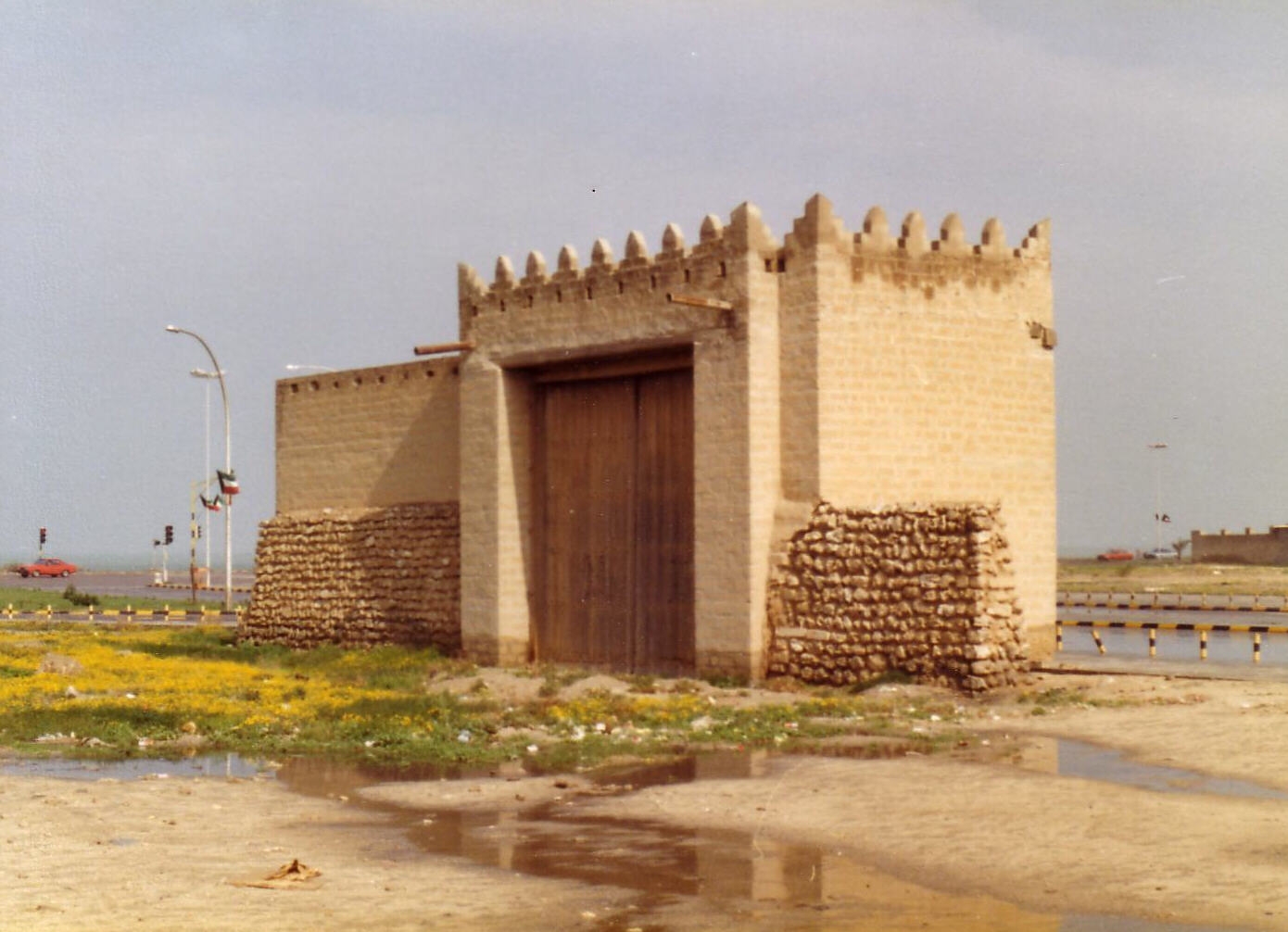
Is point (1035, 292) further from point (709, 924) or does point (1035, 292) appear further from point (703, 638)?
point (709, 924)

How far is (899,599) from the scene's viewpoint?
1911 cm

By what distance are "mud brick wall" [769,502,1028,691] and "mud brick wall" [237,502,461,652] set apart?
7.14 m

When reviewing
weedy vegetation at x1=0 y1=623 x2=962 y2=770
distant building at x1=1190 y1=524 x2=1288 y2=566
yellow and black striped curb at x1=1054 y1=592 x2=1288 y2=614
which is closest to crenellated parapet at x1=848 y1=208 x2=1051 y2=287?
weedy vegetation at x1=0 y1=623 x2=962 y2=770

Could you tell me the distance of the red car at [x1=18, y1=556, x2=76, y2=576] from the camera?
8731cm

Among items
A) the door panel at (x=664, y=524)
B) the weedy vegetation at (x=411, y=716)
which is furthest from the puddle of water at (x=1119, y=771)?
the door panel at (x=664, y=524)

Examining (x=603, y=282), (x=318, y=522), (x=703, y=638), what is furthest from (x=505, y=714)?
(x=318, y=522)

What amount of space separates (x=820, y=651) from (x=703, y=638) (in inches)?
73.1

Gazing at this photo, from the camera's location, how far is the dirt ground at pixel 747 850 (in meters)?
7.94

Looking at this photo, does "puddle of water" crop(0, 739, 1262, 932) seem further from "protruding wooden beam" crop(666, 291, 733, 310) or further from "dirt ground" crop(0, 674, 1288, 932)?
"protruding wooden beam" crop(666, 291, 733, 310)

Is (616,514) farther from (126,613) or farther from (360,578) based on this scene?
(126,613)

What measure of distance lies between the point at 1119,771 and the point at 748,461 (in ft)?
27.4

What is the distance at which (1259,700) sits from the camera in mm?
17562

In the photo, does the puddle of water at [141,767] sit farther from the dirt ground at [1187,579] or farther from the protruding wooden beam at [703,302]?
the dirt ground at [1187,579]

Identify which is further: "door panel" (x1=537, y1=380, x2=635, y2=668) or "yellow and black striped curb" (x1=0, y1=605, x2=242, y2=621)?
"yellow and black striped curb" (x1=0, y1=605, x2=242, y2=621)
